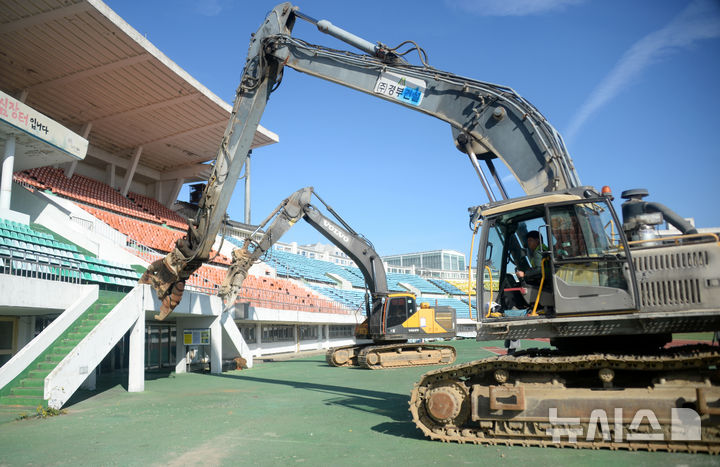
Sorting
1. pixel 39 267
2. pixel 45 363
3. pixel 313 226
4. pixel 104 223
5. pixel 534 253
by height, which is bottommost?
pixel 45 363

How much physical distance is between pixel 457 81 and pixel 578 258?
11.4ft

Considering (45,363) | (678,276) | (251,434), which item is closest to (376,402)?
(251,434)

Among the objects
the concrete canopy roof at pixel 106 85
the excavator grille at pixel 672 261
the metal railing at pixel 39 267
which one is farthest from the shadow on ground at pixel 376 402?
the concrete canopy roof at pixel 106 85

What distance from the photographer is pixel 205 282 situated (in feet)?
69.0

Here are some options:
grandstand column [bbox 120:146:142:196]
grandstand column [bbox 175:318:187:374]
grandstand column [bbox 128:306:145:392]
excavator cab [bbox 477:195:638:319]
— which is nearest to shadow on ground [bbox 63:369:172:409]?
grandstand column [bbox 175:318:187:374]

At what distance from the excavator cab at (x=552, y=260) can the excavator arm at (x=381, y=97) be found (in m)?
0.62

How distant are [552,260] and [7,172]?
15513 mm

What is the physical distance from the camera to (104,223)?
68.8 feet

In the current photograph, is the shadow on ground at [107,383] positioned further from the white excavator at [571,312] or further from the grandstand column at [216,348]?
the white excavator at [571,312]

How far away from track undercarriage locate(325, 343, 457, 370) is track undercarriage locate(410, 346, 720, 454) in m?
11.5

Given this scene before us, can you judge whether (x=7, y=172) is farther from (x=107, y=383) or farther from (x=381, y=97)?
(x=381, y=97)

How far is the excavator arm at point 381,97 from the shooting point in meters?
6.71

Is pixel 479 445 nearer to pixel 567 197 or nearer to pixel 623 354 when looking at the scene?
pixel 623 354

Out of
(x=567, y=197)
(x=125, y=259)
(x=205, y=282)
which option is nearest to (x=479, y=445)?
(x=567, y=197)
